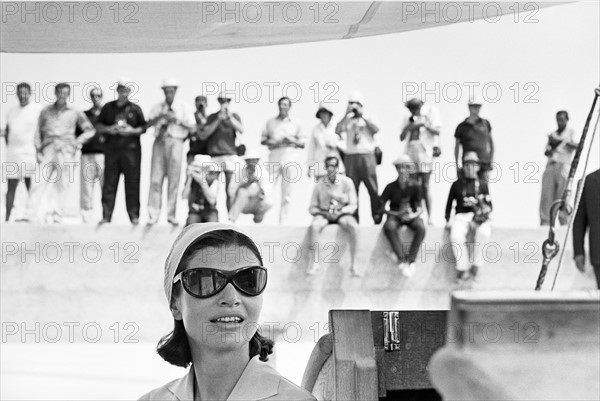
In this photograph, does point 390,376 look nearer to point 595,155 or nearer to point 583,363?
point 583,363

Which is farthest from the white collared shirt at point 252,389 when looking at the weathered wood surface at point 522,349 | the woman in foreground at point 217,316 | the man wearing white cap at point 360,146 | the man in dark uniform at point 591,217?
the man wearing white cap at point 360,146

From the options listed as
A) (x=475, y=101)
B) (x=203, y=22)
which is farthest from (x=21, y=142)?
(x=475, y=101)

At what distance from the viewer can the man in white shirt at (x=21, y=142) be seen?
32.2 ft

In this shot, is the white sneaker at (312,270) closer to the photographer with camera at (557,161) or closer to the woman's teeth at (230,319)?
the photographer with camera at (557,161)

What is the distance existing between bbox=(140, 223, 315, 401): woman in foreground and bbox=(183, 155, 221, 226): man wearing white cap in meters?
7.91

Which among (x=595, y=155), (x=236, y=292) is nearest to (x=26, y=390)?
(x=236, y=292)

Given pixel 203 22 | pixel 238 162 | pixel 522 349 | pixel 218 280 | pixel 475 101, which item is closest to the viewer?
pixel 522 349

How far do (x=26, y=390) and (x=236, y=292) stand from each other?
17.7 feet

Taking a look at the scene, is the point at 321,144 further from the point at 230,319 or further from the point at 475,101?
the point at 230,319

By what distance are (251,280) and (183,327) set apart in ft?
0.51

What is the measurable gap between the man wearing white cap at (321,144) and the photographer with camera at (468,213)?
964 mm

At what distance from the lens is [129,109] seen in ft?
31.7

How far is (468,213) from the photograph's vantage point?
32.7 ft

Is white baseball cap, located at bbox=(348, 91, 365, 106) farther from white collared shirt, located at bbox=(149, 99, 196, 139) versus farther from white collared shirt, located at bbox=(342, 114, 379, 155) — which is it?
white collared shirt, located at bbox=(149, 99, 196, 139)
